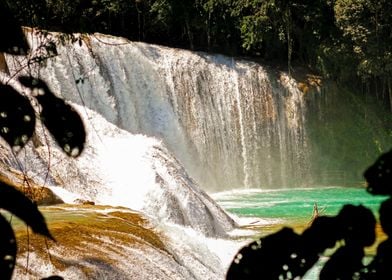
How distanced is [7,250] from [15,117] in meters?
0.25

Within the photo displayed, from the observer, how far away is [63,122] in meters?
1.19

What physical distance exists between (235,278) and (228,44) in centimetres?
2746

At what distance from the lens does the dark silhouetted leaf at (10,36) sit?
3.66 feet

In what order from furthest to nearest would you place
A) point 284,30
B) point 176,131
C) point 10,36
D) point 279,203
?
1. point 284,30
2. point 176,131
3. point 279,203
4. point 10,36

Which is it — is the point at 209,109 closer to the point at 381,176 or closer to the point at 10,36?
the point at 10,36

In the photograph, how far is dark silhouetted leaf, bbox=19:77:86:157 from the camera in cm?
118

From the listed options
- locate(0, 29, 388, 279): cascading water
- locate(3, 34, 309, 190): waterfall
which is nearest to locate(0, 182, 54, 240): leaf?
locate(0, 29, 388, 279): cascading water

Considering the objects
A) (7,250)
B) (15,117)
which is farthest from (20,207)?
(15,117)

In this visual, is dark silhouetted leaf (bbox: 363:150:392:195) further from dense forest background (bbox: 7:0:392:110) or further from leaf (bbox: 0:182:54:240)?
dense forest background (bbox: 7:0:392:110)

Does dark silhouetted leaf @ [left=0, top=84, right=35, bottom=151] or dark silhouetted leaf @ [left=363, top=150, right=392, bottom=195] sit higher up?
dark silhouetted leaf @ [left=0, top=84, right=35, bottom=151]

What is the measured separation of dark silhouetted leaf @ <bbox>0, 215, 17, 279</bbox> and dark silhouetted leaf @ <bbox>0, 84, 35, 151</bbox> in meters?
0.21

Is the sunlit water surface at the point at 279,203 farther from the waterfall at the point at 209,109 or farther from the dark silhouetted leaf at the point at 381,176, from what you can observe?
the dark silhouetted leaf at the point at 381,176

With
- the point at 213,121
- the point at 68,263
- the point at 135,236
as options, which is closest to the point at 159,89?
the point at 213,121

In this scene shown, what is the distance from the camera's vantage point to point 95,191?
41.4 ft
